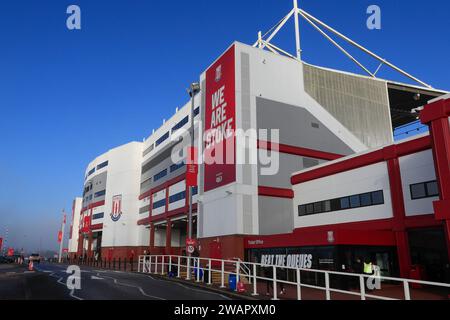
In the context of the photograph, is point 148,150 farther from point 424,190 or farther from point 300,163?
point 424,190

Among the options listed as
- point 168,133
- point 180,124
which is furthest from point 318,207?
point 168,133

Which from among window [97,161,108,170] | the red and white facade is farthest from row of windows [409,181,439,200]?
window [97,161,108,170]

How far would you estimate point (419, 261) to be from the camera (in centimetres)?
2420

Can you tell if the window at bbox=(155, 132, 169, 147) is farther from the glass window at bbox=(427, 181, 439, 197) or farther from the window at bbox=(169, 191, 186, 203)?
the glass window at bbox=(427, 181, 439, 197)

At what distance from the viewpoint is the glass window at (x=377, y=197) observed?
2800 centimetres

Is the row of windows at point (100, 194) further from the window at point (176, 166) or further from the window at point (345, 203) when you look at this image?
the window at point (345, 203)

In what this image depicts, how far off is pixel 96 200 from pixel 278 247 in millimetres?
59395

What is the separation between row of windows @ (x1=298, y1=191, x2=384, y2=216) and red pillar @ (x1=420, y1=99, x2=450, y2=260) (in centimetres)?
913

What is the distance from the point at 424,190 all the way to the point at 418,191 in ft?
1.43

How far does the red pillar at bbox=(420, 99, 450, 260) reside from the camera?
721 inches

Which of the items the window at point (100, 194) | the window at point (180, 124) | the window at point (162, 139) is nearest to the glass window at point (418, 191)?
the window at point (180, 124)
